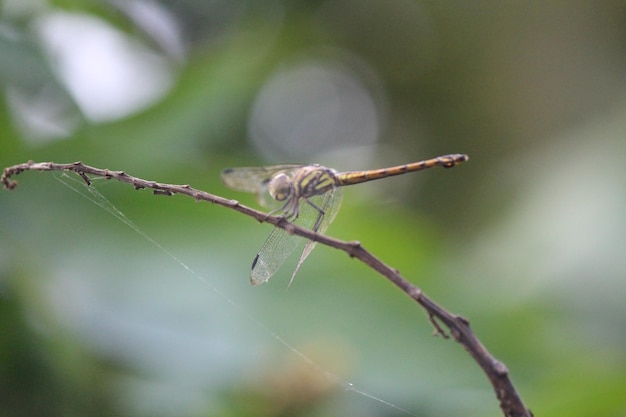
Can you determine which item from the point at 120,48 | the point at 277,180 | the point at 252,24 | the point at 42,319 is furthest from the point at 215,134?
the point at 277,180

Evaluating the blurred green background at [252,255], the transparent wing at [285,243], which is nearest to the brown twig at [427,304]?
the transparent wing at [285,243]

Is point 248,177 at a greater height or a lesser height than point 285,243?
greater

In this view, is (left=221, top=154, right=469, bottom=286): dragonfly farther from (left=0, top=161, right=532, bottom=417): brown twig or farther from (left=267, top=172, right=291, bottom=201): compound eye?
(left=0, top=161, right=532, bottom=417): brown twig

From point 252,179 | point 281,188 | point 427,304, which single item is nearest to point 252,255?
point 252,179

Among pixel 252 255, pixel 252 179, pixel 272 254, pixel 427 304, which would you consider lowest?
pixel 427 304

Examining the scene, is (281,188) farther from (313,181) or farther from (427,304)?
(427,304)

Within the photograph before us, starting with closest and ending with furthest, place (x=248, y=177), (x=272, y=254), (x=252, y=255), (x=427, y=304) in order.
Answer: (x=427, y=304)
(x=272, y=254)
(x=248, y=177)
(x=252, y=255)
